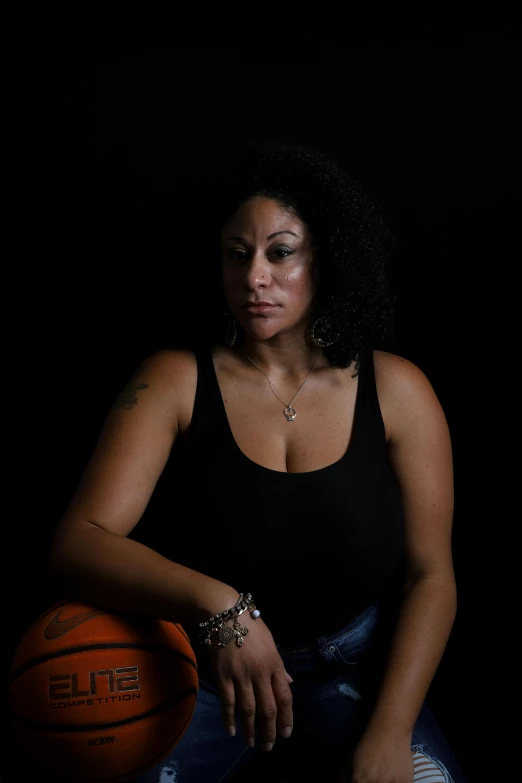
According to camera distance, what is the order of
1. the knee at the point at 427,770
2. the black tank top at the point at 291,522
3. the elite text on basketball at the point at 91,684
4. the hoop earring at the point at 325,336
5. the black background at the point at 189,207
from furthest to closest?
the black background at the point at 189,207
the hoop earring at the point at 325,336
the black tank top at the point at 291,522
the knee at the point at 427,770
the elite text on basketball at the point at 91,684

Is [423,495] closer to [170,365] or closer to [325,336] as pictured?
[325,336]

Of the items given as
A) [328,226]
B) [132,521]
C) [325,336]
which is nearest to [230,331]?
[325,336]

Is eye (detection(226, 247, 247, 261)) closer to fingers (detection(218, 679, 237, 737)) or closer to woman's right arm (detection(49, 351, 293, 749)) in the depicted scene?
woman's right arm (detection(49, 351, 293, 749))

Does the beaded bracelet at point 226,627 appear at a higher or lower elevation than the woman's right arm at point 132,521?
lower

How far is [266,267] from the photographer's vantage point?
6.79 feet

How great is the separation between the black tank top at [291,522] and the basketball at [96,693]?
32cm

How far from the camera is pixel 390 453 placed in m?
2.21

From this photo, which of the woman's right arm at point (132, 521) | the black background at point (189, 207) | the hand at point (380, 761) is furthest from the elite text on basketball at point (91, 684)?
the black background at point (189, 207)

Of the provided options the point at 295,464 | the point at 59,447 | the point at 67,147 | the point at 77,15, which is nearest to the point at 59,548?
the point at 295,464

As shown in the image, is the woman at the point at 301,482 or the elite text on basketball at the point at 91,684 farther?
the woman at the point at 301,482

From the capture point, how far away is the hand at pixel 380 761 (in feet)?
6.08

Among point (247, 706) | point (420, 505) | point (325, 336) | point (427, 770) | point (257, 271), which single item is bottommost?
point (427, 770)

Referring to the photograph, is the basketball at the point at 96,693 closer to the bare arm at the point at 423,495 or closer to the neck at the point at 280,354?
the bare arm at the point at 423,495

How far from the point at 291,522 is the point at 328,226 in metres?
0.76
